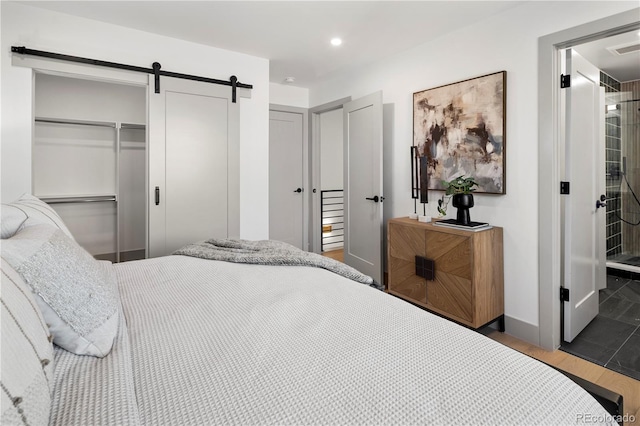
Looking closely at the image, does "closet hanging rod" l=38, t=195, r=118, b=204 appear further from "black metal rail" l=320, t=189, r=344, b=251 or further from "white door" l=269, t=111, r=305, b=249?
"black metal rail" l=320, t=189, r=344, b=251

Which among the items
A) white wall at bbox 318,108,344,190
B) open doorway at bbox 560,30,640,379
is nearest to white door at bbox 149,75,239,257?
white wall at bbox 318,108,344,190

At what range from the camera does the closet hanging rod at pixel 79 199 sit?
3.87m

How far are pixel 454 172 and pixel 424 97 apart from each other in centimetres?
79

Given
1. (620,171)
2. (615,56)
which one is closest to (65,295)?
(615,56)

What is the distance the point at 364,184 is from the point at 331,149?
82.9 inches

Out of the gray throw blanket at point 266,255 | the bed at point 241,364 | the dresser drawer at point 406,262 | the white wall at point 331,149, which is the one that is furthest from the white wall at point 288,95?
the bed at point 241,364

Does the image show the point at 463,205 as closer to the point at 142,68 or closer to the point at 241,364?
the point at 241,364

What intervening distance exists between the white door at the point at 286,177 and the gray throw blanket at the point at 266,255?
2594 mm

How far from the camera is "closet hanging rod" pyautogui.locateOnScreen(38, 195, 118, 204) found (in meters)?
3.87

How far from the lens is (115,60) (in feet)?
9.41

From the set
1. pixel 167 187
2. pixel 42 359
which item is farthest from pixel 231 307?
pixel 167 187

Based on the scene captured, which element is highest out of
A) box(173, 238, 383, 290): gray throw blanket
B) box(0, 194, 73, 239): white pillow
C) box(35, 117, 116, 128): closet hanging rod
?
box(35, 117, 116, 128): closet hanging rod

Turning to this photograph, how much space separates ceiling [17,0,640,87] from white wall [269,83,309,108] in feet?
3.57

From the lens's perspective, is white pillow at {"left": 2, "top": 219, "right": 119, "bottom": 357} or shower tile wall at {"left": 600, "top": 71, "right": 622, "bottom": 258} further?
shower tile wall at {"left": 600, "top": 71, "right": 622, "bottom": 258}
